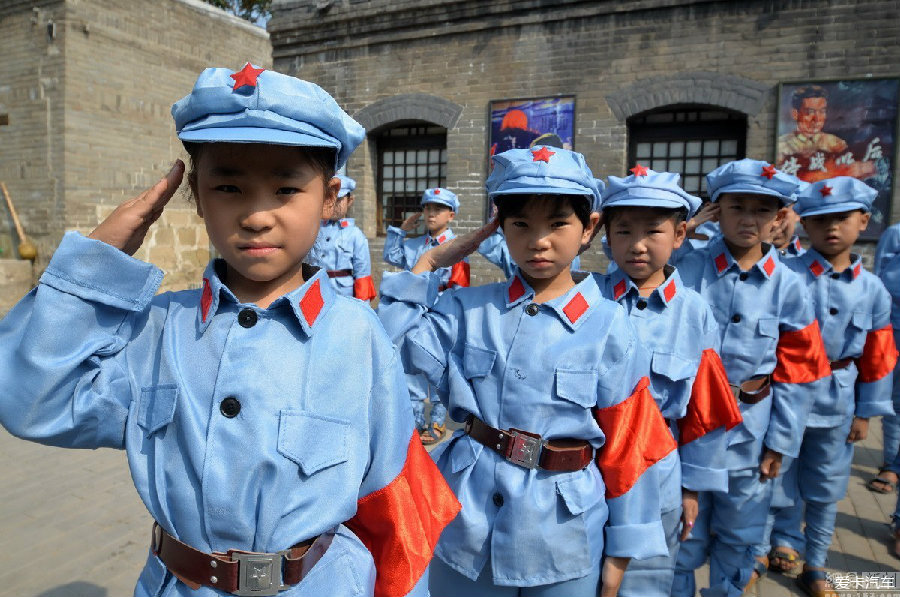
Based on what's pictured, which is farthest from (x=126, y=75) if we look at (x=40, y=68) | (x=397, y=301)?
(x=397, y=301)

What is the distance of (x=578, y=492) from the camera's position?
184cm

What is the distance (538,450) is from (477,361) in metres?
0.33

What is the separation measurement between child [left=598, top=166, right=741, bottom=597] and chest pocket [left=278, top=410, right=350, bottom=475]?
5.25 feet

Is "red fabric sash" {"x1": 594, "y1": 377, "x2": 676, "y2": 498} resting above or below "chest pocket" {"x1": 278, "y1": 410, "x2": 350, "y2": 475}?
below

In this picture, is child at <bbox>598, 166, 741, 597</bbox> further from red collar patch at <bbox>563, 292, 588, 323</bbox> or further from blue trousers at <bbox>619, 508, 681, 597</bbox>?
red collar patch at <bbox>563, 292, 588, 323</bbox>

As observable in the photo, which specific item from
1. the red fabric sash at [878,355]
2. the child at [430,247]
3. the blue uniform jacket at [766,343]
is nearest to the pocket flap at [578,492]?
the blue uniform jacket at [766,343]

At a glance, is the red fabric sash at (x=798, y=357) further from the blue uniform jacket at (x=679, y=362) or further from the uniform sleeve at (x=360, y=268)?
the uniform sleeve at (x=360, y=268)

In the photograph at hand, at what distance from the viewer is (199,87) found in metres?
1.20

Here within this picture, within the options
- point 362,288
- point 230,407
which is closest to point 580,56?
point 362,288

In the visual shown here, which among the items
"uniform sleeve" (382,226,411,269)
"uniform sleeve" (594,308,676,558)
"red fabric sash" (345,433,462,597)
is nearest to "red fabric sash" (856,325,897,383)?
"uniform sleeve" (594,308,676,558)

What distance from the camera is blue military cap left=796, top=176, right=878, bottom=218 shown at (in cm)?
343

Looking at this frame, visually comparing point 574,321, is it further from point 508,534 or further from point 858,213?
point 858,213

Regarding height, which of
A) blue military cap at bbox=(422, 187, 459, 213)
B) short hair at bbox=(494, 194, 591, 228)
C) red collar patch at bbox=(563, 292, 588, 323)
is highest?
blue military cap at bbox=(422, 187, 459, 213)

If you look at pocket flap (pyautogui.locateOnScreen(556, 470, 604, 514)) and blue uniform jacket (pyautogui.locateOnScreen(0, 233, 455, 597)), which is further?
pocket flap (pyautogui.locateOnScreen(556, 470, 604, 514))
